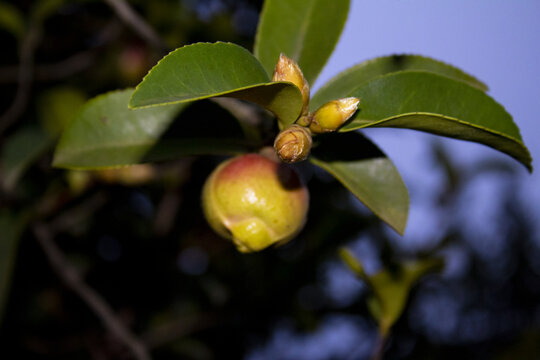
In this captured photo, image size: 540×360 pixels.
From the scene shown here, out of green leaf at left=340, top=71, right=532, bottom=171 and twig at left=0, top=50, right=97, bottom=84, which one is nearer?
green leaf at left=340, top=71, right=532, bottom=171

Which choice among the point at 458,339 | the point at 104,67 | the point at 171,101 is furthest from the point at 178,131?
the point at 458,339

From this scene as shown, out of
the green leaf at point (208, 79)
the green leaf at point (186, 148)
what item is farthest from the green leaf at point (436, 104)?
the green leaf at point (186, 148)

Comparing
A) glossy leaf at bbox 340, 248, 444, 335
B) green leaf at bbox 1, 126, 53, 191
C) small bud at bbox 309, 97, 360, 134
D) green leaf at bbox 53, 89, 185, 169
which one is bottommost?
green leaf at bbox 1, 126, 53, 191

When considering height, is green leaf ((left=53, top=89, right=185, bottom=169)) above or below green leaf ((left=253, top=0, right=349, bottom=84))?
below

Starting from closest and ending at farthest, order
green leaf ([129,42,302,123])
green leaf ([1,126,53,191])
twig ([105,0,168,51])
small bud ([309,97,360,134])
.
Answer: green leaf ([129,42,302,123])
small bud ([309,97,360,134])
twig ([105,0,168,51])
green leaf ([1,126,53,191])

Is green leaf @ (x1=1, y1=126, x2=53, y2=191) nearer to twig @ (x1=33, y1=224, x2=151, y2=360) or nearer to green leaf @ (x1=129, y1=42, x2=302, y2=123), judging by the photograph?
twig @ (x1=33, y1=224, x2=151, y2=360)

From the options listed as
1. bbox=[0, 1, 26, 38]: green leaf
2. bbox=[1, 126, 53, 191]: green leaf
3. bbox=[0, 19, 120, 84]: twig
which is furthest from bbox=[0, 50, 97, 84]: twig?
bbox=[1, 126, 53, 191]: green leaf

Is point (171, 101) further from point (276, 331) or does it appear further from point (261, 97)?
point (276, 331)

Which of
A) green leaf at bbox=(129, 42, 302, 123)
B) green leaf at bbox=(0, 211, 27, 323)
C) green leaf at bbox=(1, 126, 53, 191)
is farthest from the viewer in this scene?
green leaf at bbox=(1, 126, 53, 191)
